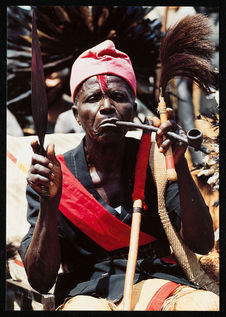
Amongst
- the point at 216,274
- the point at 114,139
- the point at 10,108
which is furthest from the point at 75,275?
the point at 10,108

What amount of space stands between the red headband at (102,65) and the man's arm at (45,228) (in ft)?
1.78

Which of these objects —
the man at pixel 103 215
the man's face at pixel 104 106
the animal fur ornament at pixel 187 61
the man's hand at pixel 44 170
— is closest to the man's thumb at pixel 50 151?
the man's hand at pixel 44 170

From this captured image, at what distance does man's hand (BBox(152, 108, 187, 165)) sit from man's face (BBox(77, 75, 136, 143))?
0.24 m

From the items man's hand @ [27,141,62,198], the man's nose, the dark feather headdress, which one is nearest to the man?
the man's nose

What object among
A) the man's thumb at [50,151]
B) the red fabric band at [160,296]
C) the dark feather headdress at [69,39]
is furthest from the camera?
the dark feather headdress at [69,39]

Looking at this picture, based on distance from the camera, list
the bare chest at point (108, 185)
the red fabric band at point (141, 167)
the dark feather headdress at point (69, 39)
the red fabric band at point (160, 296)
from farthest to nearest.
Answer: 1. the dark feather headdress at point (69, 39)
2. the bare chest at point (108, 185)
3. the red fabric band at point (141, 167)
4. the red fabric band at point (160, 296)

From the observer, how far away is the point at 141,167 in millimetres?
1883

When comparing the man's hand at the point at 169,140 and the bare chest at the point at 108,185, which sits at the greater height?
the man's hand at the point at 169,140

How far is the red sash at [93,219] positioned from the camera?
182cm

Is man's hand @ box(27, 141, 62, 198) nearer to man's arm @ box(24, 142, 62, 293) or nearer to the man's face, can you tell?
man's arm @ box(24, 142, 62, 293)

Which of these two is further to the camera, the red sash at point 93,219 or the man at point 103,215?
the red sash at point 93,219

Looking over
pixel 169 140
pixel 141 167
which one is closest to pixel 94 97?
pixel 141 167

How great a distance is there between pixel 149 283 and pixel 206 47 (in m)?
1.02

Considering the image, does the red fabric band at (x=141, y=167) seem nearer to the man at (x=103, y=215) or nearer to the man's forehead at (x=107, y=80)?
the man at (x=103, y=215)
